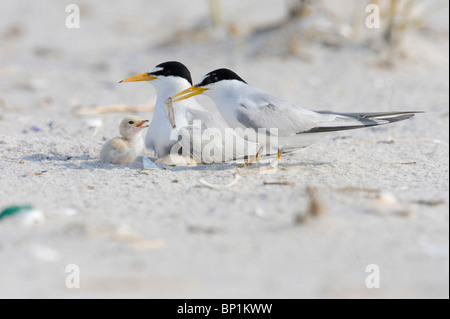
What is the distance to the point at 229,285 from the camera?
2291 millimetres

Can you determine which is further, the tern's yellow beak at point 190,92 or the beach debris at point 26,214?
the tern's yellow beak at point 190,92

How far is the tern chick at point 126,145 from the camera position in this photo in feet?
12.6

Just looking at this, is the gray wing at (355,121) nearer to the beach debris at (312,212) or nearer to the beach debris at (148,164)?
the beach debris at (148,164)

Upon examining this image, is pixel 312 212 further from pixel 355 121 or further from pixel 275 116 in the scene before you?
pixel 355 121

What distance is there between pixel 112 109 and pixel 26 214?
295 cm

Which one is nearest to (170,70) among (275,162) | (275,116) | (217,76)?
(217,76)

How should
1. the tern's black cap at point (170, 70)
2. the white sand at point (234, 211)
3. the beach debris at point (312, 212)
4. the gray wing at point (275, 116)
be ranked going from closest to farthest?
the white sand at point (234, 211), the beach debris at point (312, 212), the gray wing at point (275, 116), the tern's black cap at point (170, 70)

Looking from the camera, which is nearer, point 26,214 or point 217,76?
point 26,214

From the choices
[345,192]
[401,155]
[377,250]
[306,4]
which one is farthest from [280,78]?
[377,250]

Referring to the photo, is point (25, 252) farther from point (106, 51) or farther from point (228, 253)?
point (106, 51)

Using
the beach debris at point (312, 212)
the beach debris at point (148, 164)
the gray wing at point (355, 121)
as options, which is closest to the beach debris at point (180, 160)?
the beach debris at point (148, 164)

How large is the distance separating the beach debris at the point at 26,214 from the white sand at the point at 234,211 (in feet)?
0.10

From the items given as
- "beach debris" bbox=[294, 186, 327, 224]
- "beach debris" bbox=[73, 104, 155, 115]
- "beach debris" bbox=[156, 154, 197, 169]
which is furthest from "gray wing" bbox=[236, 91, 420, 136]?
"beach debris" bbox=[73, 104, 155, 115]

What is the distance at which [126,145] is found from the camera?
3.88m
